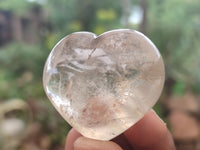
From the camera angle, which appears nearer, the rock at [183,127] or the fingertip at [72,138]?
the fingertip at [72,138]

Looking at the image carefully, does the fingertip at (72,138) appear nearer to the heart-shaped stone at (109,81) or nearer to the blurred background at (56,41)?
the heart-shaped stone at (109,81)

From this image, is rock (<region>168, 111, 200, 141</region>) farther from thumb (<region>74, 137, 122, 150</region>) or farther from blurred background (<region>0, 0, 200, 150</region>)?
thumb (<region>74, 137, 122, 150</region>)

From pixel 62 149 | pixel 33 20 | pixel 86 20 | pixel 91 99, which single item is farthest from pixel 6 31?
pixel 91 99

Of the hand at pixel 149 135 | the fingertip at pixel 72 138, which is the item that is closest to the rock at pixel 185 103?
the hand at pixel 149 135

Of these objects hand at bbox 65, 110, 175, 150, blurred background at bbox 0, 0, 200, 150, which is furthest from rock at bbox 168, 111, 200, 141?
hand at bbox 65, 110, 175, 150

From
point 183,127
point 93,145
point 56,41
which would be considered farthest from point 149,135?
point 56,41

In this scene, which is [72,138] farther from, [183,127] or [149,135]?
[183,127]

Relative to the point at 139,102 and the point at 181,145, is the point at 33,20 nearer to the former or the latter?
the point at 181,145

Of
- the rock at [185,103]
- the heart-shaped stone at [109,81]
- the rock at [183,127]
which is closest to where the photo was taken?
the heart-shaped stone at [109,81]
